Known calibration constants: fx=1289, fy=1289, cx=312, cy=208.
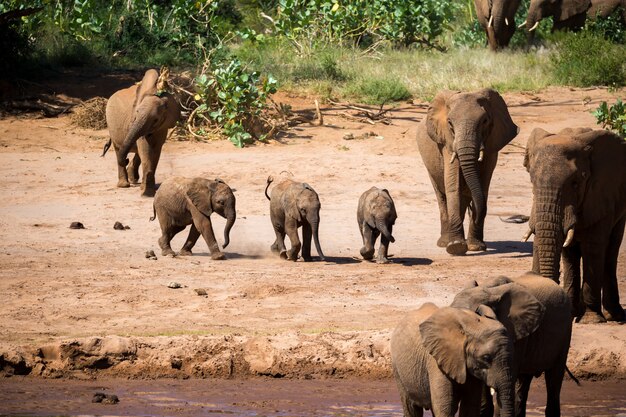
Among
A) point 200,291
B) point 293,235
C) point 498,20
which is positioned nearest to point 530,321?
point 200,291

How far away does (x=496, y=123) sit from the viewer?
14.2m

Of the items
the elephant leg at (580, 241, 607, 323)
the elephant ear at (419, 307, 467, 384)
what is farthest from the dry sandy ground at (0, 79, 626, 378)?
the elephant ear at (419, 307, 467, 384)

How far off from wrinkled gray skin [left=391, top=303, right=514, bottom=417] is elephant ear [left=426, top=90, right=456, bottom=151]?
6.87 m

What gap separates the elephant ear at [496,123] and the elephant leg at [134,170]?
5794 mm

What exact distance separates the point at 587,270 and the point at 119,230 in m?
6.62

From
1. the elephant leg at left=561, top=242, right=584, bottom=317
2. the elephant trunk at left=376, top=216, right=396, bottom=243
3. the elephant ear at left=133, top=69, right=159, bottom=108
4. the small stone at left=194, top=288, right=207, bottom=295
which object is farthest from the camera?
the elephant ear at left=133, top=69, right=159, bottom=108

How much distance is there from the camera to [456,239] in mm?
13867

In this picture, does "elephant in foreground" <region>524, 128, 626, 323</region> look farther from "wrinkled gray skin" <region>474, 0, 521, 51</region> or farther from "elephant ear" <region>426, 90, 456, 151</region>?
"wrinkled gray skin" <region>474, 0, 521, 51</region>

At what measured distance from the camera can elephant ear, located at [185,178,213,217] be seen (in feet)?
44.8

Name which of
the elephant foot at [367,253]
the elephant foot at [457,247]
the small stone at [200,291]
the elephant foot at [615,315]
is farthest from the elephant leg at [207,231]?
the elephant foot at [615,315]

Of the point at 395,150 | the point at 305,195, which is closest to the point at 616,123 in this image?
the point at 395,150

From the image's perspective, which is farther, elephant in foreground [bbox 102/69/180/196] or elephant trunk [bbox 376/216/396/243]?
elephant in foreground [bbox 102/69/180/196]

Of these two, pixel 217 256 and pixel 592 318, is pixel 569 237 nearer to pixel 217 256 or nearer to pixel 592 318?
pixel 592 318

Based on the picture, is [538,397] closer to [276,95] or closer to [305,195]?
[305,195]
